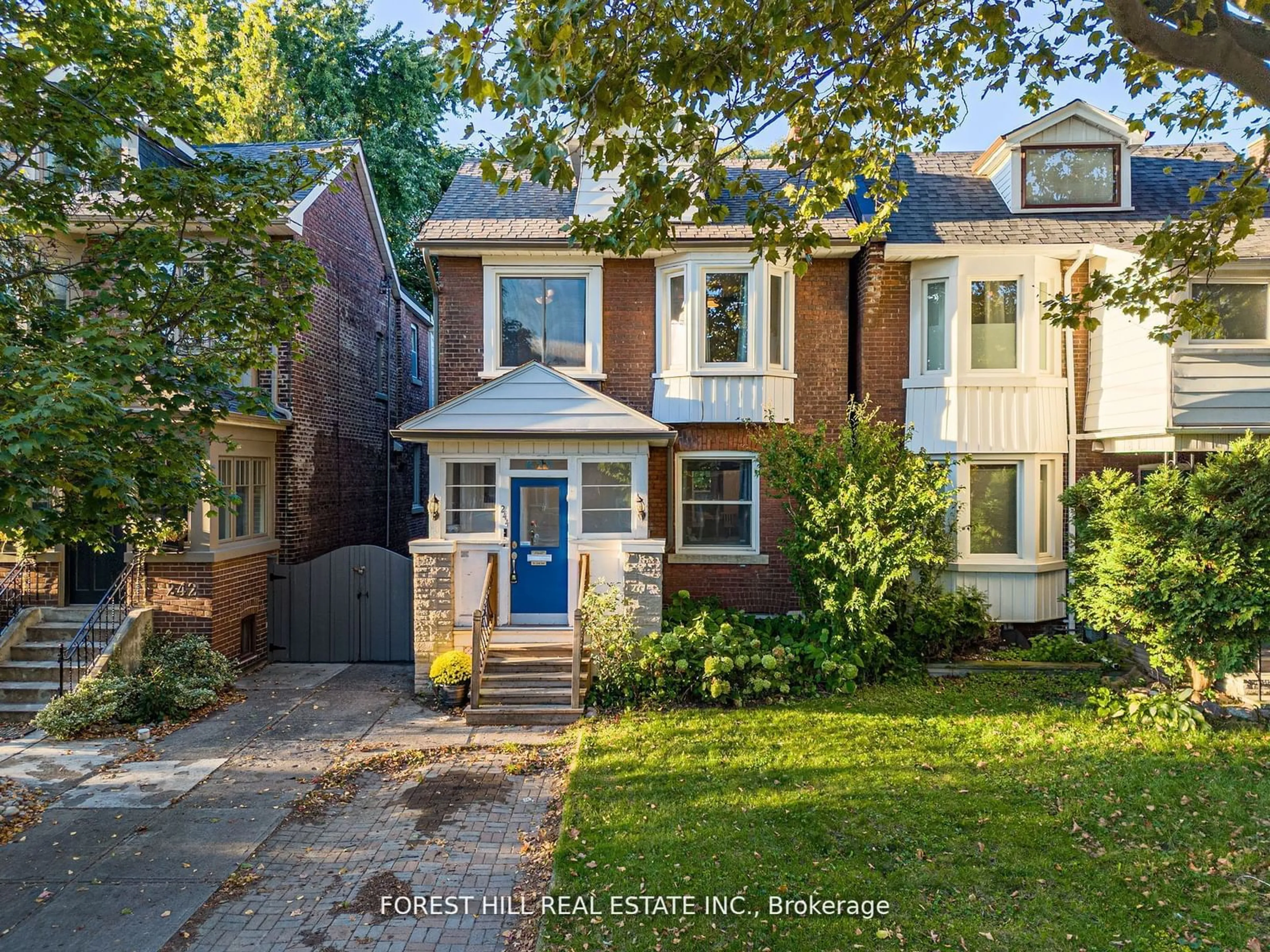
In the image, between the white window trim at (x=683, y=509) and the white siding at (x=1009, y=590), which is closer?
the white siding at (x=1009, y=590)

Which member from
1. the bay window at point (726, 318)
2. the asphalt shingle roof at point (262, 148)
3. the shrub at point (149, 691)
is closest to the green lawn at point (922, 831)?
the shrub at point (149, 691)

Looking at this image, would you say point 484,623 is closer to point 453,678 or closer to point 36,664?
point 453,678

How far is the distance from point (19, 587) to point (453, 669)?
7.07 metres

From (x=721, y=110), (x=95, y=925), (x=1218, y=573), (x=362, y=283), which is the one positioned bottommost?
(x=95, y=925)

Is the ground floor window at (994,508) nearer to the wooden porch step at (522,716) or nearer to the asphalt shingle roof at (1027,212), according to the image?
the asphalt shingle roof at (1027,212)

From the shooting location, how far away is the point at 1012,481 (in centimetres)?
1184

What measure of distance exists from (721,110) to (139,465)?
6.16 m

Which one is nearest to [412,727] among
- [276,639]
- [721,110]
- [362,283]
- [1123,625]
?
[276,639]

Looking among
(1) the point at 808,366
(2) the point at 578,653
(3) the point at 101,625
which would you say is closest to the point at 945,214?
(1) the point at 808,366

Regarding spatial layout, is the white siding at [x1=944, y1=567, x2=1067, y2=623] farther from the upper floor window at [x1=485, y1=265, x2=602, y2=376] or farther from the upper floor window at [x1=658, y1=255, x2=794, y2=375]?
the upper floor window at [x1=485, y1=265, x2=602, y2=376]

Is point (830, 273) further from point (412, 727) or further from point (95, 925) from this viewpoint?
point (95, 925)

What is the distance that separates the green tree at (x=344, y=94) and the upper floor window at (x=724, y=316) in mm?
13015

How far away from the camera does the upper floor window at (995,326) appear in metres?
11.7

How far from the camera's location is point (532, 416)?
10164mm
